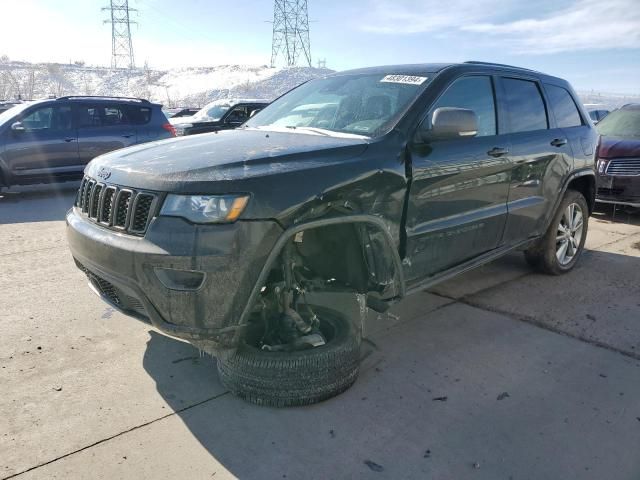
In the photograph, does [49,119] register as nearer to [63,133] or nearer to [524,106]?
[63,133]

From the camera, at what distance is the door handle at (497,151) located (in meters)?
3.86

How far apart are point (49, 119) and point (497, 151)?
846 centimetres

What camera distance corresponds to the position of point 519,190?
13.9ft

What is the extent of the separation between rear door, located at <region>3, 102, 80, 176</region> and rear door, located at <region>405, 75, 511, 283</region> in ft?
26.2

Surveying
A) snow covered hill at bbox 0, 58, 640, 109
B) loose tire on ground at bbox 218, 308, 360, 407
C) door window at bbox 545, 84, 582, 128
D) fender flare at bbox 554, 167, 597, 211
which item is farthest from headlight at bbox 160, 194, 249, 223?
snow covered hill at bbox 0, 58, 640, 109

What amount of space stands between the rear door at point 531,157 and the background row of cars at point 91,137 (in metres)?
3.79

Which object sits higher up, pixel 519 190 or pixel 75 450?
pixel 519 190

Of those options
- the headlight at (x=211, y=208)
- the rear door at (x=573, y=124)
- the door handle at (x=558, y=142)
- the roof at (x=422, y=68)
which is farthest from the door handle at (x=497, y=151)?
the headlight at (x=211, y=208)

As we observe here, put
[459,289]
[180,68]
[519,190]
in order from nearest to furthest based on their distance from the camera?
[519,190], [459,289], [180,68]

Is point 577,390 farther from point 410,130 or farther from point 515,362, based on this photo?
point 410,130

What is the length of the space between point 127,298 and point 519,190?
312cm

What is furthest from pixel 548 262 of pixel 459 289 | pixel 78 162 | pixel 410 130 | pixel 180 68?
pixel 180 68

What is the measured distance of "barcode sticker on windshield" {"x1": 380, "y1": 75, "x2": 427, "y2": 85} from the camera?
3549 mm

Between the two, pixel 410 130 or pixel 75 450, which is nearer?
pixel 75 450
